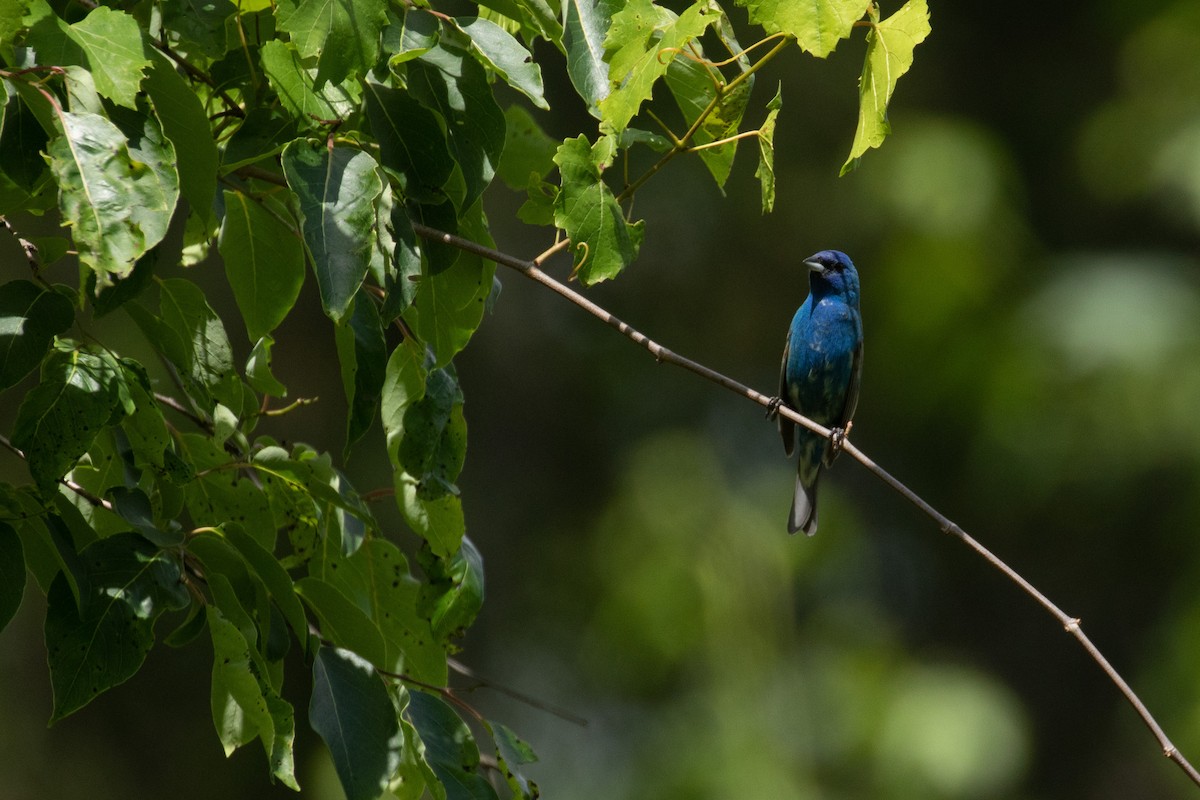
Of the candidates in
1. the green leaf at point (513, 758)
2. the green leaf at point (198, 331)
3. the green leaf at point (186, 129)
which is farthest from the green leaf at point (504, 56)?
the green leaf at point (513, 758)

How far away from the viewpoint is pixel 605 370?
12.1 metres

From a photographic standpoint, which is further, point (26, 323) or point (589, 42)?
point (589, 42)

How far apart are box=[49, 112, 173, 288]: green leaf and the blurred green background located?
7.83 metres

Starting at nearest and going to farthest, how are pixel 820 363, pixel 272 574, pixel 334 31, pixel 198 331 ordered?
pixel 334 31, pixel 272 574, pixel 198 331, pixel 820 363

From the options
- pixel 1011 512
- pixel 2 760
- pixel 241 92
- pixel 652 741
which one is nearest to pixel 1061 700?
pixel 1011 512

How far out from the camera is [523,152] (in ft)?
7.88

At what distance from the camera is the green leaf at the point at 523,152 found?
2.38 meters

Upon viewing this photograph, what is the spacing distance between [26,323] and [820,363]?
353cm

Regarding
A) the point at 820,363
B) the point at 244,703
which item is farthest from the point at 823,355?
the point at 244,703

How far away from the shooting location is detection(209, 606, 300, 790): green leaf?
1.77 meters

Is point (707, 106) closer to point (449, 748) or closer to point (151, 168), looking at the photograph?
point (151, 168)

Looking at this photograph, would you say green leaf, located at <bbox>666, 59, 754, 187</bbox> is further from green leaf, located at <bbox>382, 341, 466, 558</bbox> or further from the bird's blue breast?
the bird's blue breast

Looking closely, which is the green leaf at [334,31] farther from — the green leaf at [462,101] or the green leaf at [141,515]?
the green leaf at [141,515]

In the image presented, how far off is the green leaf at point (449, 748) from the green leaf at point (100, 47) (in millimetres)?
978
